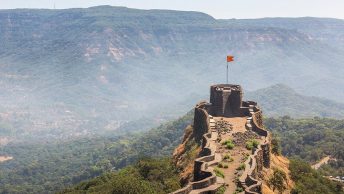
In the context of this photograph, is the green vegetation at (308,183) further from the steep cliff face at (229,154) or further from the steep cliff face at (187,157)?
the steep cliff face at (187,157)

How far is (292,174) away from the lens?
57.2 metres

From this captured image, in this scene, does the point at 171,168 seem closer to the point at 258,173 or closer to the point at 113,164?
the point at 258,173

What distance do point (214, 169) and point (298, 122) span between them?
13816cm

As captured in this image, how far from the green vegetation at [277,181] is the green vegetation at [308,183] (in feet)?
5.84

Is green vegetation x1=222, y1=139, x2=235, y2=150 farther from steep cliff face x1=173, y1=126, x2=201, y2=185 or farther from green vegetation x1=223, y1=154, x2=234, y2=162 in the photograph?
green vegetation x1=223, y1=154, x2=234, y2=162

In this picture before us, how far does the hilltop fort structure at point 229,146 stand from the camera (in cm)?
3362

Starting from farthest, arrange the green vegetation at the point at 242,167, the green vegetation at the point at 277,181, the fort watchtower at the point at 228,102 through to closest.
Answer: the fort watchtower at the point at 228,102
the green vegetation at the point at 277,181
the green vegetation at the point at 242,167

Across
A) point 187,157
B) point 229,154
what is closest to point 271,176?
point 229,154

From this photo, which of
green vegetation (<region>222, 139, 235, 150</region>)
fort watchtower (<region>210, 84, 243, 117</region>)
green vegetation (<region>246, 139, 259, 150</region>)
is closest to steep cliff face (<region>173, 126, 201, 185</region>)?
green vegetation (<region>222, 139, 235, 150</region>)

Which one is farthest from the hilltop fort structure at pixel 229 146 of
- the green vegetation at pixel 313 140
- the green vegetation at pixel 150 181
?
the green vegetation at pixel 313 140

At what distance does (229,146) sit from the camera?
4694 cm

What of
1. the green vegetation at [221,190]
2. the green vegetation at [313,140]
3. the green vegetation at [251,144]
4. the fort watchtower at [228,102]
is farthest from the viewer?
the green vegetation at [313,140]

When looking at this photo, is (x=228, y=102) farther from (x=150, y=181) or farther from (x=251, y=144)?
(x=251, y=144)

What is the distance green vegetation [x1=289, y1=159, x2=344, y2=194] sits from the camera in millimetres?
53625
